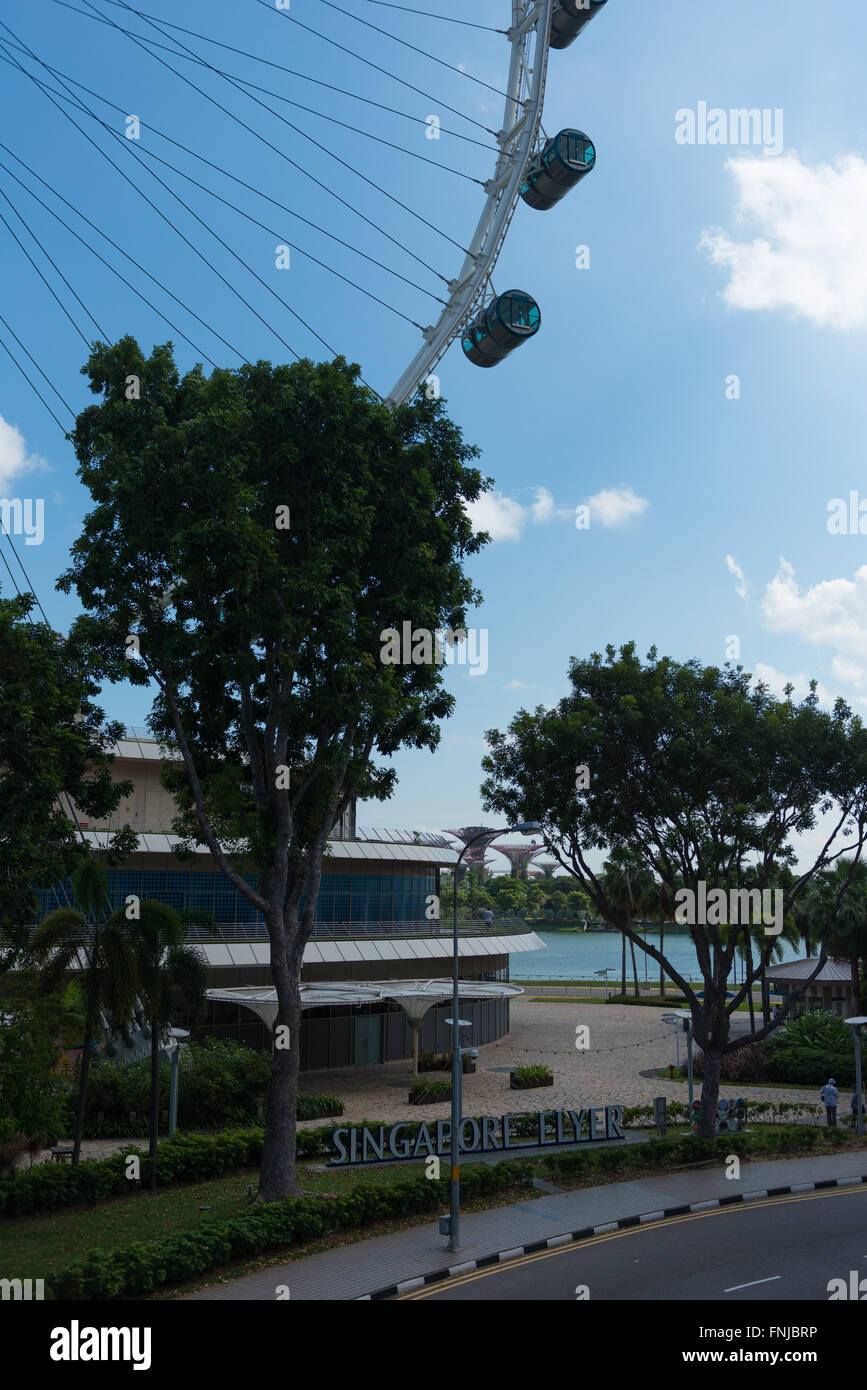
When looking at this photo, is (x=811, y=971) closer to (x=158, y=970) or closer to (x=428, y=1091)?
(x=428, y=1091)

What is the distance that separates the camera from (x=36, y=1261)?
2023 cm

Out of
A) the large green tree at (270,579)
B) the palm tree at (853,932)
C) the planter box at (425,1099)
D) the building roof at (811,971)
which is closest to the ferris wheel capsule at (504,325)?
the large green tree at (270,579)

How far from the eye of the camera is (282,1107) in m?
24.5

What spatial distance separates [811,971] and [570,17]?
163 ft

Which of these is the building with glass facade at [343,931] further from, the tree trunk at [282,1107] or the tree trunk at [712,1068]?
the tree trunk at [712,1068]

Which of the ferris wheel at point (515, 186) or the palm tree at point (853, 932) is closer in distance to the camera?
the ferris wheel at point (515, 186)

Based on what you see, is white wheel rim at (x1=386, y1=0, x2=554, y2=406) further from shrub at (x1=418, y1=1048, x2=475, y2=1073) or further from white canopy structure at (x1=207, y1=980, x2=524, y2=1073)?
shrub at (x1=418, y1=1048, x2=475, y2=1073)

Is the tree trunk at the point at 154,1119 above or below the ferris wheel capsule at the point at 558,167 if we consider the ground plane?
below

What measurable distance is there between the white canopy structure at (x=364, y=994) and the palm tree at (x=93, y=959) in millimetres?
13424

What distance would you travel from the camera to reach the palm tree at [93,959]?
1059 inches

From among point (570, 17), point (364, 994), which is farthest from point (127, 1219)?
point (570, 17)

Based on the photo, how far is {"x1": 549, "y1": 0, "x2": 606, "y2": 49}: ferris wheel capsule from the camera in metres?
32.6
